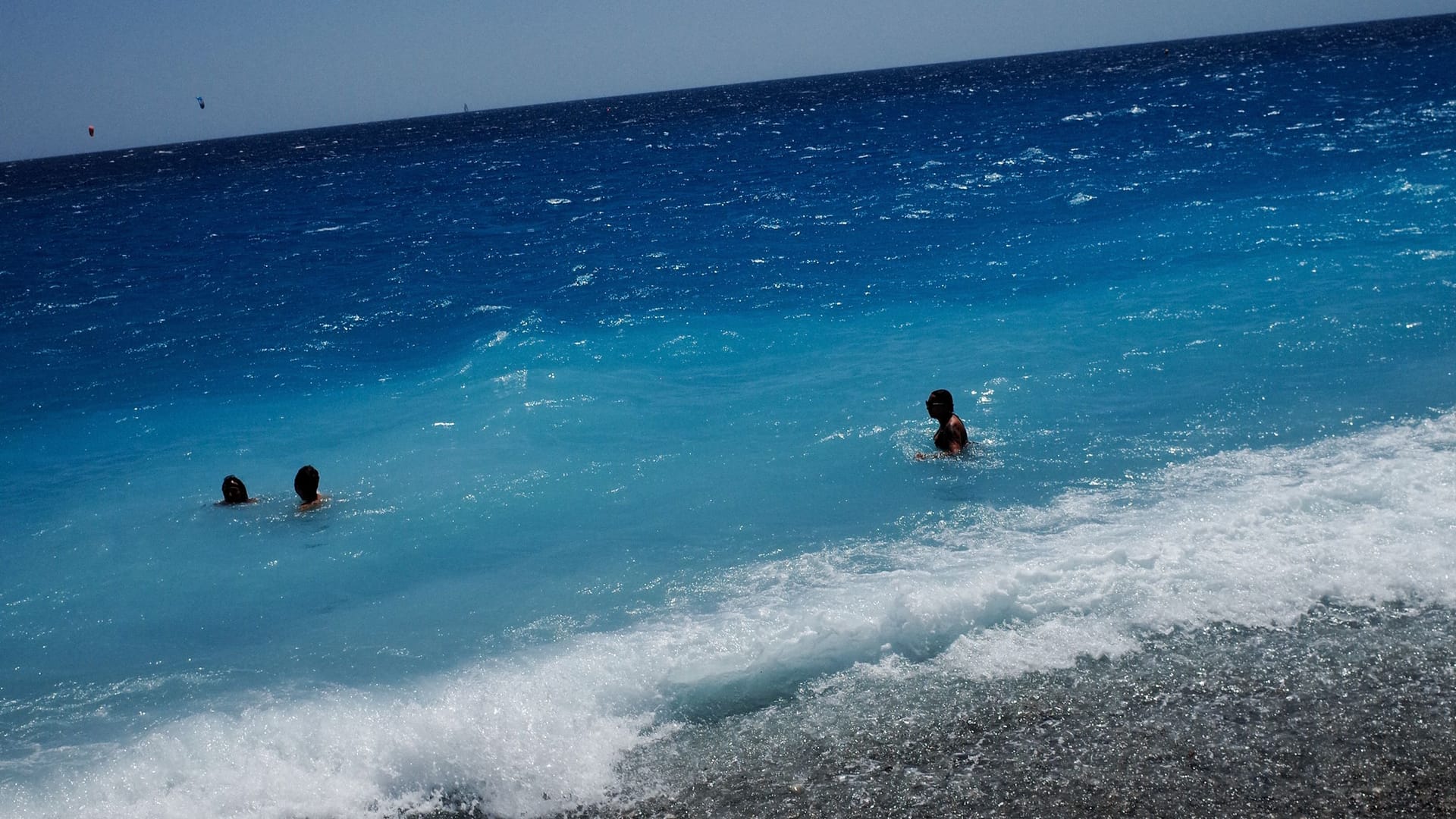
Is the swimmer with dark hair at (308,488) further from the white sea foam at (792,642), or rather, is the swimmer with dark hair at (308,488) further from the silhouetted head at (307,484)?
the white sea foam at (792,642)

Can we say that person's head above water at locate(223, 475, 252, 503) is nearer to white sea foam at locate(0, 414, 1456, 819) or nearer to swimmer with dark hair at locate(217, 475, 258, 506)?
swimmer with dark hair at locate(217, 475, 258, 506)

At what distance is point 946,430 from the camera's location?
33.7 feet

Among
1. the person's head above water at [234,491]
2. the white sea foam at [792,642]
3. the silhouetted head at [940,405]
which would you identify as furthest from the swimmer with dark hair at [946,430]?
the person's head above water at [234,491]

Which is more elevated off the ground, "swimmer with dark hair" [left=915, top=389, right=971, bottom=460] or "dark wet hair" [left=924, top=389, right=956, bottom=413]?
"dark wet hair" [left=924, top=389, right=956, bottom=413]

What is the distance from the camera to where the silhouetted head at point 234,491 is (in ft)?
36.8

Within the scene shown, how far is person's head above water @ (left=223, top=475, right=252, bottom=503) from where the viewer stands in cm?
1120

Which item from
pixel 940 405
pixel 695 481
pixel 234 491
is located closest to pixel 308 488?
pixel 234 491

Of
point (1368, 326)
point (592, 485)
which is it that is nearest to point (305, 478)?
point (592, 485)

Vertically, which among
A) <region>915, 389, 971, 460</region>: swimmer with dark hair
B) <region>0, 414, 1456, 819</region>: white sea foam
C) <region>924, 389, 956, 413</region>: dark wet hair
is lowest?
<region>0, 414, 1456, 819</region>: white sea foam

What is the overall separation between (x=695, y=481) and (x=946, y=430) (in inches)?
108

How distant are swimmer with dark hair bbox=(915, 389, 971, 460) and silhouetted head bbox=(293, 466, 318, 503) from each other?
6649 millimetres

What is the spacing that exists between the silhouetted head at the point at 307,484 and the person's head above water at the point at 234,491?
0.83m

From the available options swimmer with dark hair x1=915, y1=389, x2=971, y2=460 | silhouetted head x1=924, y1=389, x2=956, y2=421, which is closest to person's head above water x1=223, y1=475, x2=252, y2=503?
swimmer with dark hair x1=915, y1=389, x2=971, y2=460

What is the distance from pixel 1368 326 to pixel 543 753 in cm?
1251
